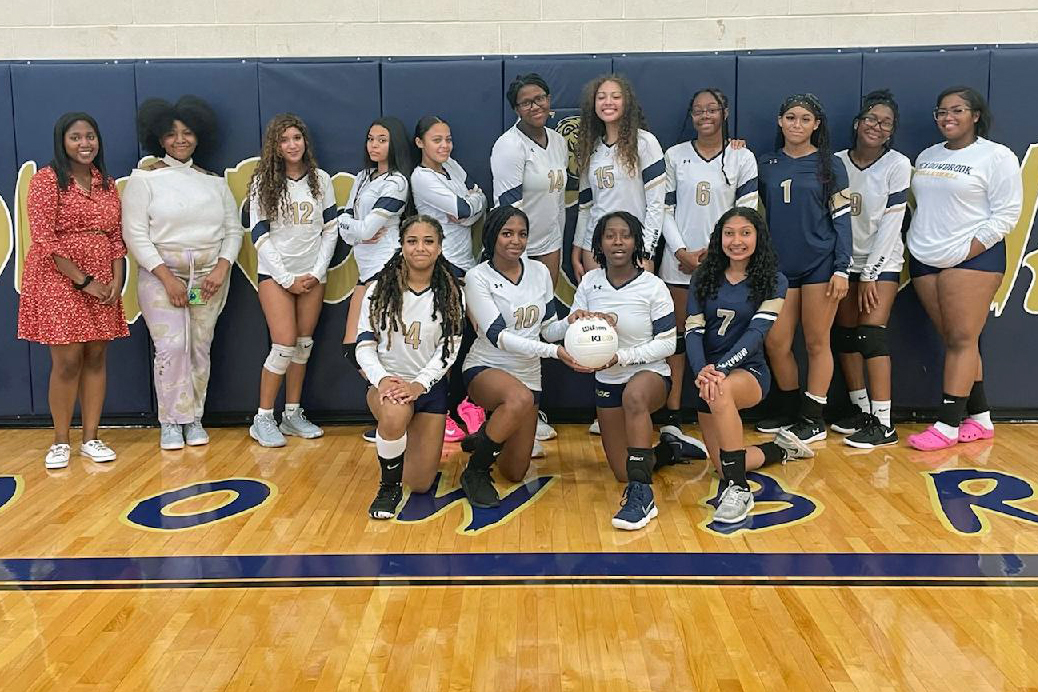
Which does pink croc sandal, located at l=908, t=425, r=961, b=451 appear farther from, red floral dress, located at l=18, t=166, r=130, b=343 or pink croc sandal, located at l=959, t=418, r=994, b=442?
red floral dress, located at l=18, t=166, r=130, b=343

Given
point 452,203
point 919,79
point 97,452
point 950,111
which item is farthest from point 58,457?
point 919,79

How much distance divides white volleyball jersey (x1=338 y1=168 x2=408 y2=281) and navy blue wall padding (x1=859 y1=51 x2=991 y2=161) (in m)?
2.24

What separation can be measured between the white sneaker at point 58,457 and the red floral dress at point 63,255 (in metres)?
0.48

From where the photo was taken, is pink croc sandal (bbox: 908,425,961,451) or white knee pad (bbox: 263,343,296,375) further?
white knee pad (bbox: 263,343,296,375)

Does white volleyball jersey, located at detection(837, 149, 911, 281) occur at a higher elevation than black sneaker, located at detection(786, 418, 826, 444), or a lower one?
higher

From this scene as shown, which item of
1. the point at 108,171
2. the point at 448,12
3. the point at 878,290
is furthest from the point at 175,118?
the point at 878,290

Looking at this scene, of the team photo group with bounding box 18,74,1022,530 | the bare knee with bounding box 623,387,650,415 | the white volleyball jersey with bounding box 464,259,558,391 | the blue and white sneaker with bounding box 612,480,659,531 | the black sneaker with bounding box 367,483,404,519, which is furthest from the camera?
the team photo group with bounding box 18,74,1022,530

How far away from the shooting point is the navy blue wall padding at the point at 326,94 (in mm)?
5078

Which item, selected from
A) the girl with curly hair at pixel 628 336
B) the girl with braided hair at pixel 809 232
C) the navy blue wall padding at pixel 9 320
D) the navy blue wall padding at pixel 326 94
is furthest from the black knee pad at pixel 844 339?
the navy blue wall padding at pixel 9 320

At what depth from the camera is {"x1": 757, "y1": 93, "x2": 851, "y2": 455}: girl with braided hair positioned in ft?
15.3

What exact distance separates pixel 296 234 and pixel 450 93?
1.04m

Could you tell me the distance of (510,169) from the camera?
460 cm

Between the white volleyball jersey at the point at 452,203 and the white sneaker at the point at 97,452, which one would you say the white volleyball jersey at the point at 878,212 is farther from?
the white sneaker at the point at 97,452

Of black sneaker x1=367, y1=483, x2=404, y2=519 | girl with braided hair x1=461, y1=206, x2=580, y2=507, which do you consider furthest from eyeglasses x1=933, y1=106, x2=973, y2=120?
black sneaker x1=367, y1=483, x2=404, y2=519
